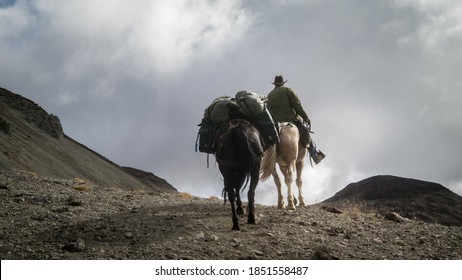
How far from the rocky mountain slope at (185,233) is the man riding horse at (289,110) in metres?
2.43

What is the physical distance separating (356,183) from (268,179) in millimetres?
99584

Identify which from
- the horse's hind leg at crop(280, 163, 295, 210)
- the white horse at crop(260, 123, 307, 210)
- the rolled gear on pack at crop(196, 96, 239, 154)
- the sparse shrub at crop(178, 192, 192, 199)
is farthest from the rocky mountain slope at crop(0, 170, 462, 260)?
the sparse shrub at crop(178, 192, 192, 199)

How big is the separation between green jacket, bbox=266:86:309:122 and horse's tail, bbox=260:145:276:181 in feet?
5.06

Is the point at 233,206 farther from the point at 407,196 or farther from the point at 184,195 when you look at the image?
the point at 407,196

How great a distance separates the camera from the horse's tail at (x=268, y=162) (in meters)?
10.8

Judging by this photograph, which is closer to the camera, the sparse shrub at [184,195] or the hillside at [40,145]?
the sparse shrub at [184,195]

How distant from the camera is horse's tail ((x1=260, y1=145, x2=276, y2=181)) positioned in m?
10.8

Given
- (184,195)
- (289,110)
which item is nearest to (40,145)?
(184,195)

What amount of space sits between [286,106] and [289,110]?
0.14 m

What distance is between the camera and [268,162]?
10914 mm

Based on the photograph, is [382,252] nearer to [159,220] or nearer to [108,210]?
[159,220]

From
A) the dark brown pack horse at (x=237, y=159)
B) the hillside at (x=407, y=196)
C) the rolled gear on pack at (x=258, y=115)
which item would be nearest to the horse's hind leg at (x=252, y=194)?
the dark brown pack horse at (x=237, y=159)

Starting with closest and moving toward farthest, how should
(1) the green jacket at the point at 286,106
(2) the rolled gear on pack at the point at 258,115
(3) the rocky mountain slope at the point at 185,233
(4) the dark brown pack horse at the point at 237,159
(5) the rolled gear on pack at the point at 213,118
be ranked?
1. (3) the rocky mountain slope at the point at 185,233
2. (4) the dark brown pack horse at the point at 237,159
3. (5) the rolled gear on pack at the point at 213,118
4. (2) the rolled gear on pack at the point at 258,115
5. (1) the green jacket at the point at 286,106

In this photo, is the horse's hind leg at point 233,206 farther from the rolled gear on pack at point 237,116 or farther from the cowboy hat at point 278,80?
the cowboy hat at point 278,80
